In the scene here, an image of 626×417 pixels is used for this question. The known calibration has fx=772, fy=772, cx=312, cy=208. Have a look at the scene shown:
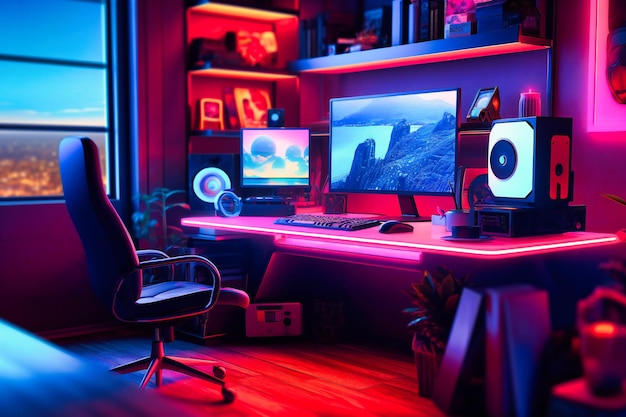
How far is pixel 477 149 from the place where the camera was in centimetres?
393

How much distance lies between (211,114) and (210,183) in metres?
0.59

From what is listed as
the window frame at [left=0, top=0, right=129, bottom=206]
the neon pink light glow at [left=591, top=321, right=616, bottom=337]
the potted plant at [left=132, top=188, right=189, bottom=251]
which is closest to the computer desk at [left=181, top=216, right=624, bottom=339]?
the neon pink light glow at [left=591, top=321, right=616, bottom=337]

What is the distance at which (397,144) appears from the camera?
370 centimetres

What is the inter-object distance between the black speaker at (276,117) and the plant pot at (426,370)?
5.77 ft

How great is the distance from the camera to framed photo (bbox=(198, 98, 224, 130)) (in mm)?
4766

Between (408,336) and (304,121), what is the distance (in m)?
1.57

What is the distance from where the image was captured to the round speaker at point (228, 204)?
13.4 ft

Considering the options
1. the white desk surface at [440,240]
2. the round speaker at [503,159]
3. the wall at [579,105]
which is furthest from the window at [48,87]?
the round speaker at [503,159]

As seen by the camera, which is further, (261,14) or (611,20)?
(261,14)

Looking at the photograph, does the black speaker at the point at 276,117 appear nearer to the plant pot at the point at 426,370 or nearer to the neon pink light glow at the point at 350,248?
the neon pink light glow at the point at 350,248

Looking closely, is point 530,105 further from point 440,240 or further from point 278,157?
point 278,157

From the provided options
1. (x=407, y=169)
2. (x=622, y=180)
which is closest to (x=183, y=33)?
(x=407, y=169)

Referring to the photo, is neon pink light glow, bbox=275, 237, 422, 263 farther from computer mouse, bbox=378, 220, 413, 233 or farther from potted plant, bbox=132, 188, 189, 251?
potted plant, bbox=132, 188, 189, 251

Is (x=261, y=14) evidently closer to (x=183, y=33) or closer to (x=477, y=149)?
(x=183, y=33)
